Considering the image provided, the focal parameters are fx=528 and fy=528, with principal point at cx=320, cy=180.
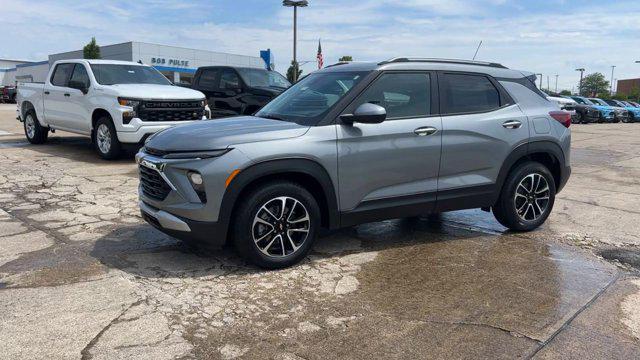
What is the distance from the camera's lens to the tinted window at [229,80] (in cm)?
1263

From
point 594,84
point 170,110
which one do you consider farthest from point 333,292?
point 594,84

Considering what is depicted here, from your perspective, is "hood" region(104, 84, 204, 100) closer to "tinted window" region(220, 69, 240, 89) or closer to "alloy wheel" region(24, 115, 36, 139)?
"tinted window" region(220, 69, 240, 89)

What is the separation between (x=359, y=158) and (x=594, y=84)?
123m

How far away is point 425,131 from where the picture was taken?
15.7ft

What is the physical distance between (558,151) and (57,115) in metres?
9.64

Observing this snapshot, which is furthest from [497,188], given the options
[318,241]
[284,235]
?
[284,235]

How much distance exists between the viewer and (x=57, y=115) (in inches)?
431

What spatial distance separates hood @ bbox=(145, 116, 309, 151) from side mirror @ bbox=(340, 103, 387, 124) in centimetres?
39

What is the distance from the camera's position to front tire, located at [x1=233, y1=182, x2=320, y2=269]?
4.11 m

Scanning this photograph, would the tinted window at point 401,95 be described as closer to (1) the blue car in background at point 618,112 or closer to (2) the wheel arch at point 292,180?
(2) the wheel arch at point 292,180

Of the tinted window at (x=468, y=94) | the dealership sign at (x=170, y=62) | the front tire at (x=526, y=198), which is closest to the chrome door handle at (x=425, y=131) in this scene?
the tinted window at (x=468, y=94)

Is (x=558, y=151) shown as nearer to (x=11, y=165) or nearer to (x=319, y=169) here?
(x=319, y=169)

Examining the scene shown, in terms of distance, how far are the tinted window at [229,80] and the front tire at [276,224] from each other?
877cm

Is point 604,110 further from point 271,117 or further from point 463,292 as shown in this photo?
point 463,292
